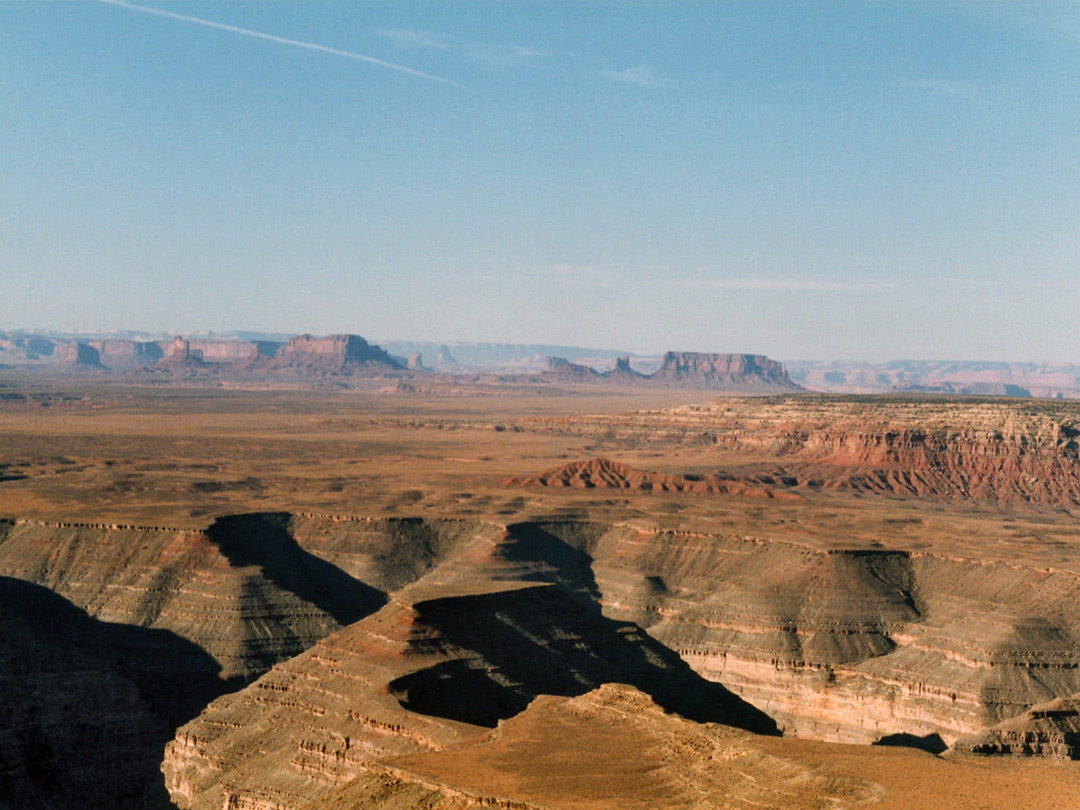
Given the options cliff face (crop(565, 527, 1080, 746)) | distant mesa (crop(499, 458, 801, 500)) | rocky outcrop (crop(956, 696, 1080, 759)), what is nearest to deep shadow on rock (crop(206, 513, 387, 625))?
cliff face (crop(565, 527, 1080, 746))

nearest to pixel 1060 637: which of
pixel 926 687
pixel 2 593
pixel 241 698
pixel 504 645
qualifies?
pixel 926 687

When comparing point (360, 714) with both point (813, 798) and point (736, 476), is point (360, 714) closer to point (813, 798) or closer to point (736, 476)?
point (813, 798)

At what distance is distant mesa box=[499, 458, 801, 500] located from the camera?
182m

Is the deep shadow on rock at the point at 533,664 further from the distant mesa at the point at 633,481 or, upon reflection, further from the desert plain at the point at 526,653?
the distant mesa at the point at 633,481

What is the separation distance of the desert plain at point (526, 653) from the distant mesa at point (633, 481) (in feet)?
31.9

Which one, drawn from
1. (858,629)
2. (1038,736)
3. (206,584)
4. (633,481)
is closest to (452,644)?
(1038,736)

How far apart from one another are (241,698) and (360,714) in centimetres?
1417

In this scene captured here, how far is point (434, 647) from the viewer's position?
3049 inches

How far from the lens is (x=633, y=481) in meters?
186

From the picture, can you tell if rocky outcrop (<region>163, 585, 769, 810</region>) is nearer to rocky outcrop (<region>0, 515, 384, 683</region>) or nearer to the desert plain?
the desert plain

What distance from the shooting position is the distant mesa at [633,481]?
182 metres


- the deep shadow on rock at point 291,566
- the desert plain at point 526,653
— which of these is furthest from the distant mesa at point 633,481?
the deep shadow on rock at point 291,566

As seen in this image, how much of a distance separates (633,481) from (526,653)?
346 ft

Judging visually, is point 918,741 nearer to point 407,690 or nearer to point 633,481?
point 407,690
